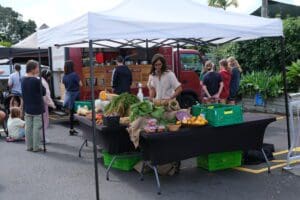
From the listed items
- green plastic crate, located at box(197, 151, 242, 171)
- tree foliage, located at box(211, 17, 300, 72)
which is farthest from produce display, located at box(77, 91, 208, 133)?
tree foliage, located at box(211, 17, 300, 72)

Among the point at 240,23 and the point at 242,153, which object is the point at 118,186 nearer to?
the point at 242,153

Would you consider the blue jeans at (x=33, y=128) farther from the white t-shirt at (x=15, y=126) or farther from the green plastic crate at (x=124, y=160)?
the green plastic crate at (x=124, y=160)

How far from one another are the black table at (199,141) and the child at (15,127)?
15.1ft

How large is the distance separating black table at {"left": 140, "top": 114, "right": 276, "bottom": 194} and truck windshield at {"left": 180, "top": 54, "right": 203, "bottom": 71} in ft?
18.0

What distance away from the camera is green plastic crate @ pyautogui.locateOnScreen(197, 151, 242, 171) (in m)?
5.95

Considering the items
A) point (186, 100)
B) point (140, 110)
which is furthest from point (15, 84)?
point (140, 110)

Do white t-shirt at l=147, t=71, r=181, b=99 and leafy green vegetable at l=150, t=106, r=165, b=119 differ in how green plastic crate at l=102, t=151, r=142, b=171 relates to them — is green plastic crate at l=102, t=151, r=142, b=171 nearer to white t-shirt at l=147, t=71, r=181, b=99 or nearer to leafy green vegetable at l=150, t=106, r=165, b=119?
leafy green vegetable at l=150, t=106, r=165, b=119

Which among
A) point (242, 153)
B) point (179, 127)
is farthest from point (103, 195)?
point (242, 153)

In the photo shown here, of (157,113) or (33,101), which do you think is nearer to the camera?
(157,113)

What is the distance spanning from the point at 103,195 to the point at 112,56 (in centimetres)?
623

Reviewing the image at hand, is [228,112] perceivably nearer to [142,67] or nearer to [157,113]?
[157,113]

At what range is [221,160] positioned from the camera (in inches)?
236

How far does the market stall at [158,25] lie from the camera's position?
4637 millimetres

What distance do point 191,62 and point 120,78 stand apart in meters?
2.90
